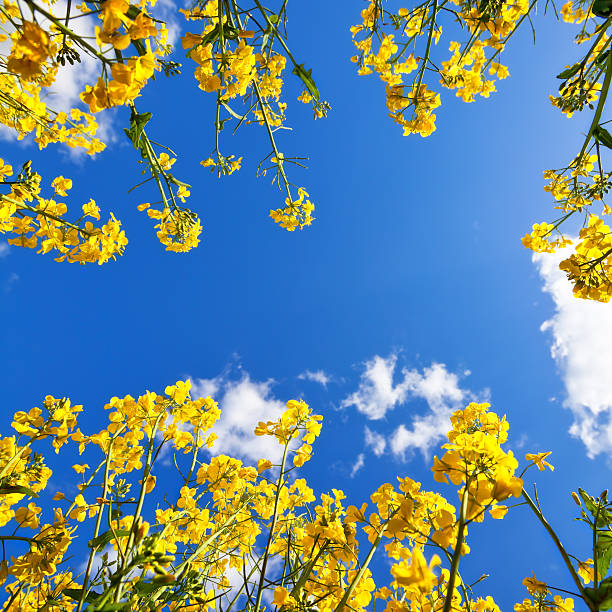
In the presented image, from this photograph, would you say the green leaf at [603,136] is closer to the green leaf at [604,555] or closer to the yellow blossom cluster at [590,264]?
the yellow blossom cluster at [590,264]

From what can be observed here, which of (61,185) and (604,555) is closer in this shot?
(604,555)

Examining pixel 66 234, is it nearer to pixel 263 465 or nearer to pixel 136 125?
pixel 136 125

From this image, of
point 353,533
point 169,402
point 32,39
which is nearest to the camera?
point 32,39

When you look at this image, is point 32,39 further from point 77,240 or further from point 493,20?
point 493,20

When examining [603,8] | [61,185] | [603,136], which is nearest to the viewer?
[603,8]

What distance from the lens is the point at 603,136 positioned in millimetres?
1381

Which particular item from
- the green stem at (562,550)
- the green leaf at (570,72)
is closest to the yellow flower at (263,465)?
the green stem at (562,550)

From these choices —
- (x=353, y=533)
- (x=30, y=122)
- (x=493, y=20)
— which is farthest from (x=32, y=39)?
(x=493, y=20)

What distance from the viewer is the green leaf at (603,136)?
137 cm

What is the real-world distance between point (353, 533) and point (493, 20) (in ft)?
8.92

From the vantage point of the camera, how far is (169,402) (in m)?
1.67

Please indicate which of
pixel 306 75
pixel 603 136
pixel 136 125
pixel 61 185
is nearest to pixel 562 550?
pixel 603 136

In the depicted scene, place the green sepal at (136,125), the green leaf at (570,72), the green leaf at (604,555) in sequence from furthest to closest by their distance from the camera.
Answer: the green leaf at (570,72), the green sepal at (136,125), the green leaf at (604,555)

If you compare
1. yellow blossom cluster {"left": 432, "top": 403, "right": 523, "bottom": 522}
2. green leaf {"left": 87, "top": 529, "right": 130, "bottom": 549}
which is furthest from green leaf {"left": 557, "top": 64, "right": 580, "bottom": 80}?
green leaf {"left": 87, "top": 529, "right": 130, "bottom": 549}
